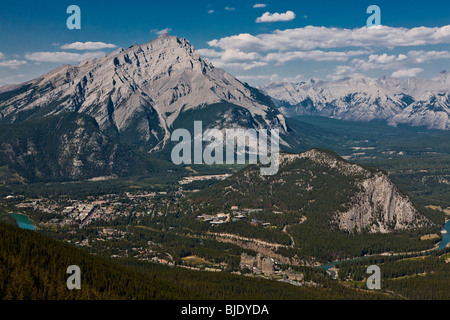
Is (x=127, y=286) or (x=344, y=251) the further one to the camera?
(x=344, y=251)

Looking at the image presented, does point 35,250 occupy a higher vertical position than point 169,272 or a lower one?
higher

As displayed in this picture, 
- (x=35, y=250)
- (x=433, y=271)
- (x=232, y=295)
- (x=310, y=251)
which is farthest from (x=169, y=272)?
(x=433, y=271)
